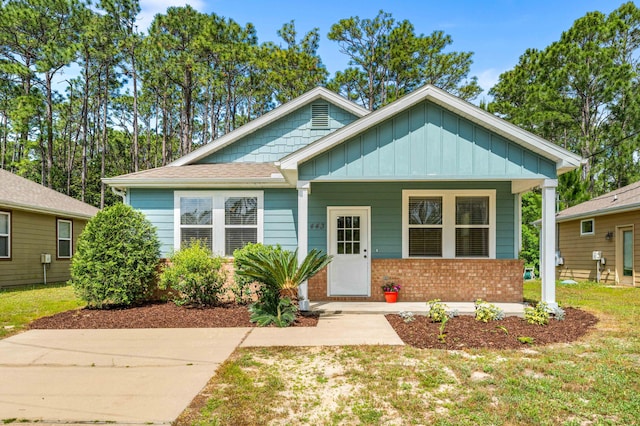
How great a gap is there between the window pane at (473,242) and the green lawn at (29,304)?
8315 millimetres

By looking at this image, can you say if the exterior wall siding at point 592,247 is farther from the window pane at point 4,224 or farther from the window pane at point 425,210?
the window pane at point 4,224

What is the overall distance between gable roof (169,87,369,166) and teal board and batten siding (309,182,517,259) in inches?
115

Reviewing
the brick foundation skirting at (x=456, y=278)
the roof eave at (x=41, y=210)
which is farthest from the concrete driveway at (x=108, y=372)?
the roof eave at (x=41, y=210)

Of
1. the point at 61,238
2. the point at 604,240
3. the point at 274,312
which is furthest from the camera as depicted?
the point at 604,240

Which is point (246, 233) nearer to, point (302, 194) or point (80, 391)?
point (302, 194)

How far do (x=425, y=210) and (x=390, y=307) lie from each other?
2370 mm

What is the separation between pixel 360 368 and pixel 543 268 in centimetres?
478

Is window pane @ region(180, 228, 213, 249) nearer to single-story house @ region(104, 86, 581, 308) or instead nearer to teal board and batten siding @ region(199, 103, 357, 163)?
single-story house @ region(104, 86, 581, 308)

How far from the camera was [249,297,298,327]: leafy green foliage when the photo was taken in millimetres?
6961

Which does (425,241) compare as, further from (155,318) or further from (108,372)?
(108,372)

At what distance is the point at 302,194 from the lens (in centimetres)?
768

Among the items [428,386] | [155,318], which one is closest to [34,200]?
[155,318]

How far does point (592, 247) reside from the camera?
16.1 m

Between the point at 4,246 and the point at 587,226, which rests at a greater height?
the point at 587,226
